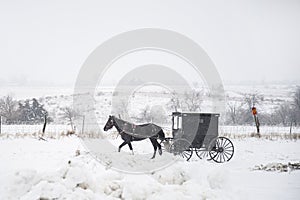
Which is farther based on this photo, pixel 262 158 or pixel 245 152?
pixel 245 152

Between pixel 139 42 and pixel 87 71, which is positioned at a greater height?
pixel 139 42

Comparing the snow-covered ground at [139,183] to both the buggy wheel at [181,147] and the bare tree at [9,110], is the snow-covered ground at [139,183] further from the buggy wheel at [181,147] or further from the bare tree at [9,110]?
the bare tree at [9,110]

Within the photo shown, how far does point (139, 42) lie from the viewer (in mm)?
18188

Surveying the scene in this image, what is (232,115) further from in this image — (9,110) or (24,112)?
(9,110)

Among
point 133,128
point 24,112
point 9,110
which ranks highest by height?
point 133,128

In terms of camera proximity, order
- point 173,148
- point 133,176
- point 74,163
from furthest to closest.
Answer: point 173,148
point 133,176
point 74,163

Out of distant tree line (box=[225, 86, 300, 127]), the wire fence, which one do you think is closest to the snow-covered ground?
the wire fence

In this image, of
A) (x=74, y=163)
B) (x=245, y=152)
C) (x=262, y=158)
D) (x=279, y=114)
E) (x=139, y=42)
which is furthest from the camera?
(x=279, y=114)

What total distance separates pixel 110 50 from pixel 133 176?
34.3 ft

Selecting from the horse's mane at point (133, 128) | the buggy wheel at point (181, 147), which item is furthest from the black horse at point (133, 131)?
the buggy wheel at point (181, 147)

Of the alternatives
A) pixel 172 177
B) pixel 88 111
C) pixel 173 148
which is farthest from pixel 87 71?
pixel 88 111

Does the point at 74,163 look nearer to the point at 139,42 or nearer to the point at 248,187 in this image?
the point at 248,187

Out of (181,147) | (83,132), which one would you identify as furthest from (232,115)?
(181,147)

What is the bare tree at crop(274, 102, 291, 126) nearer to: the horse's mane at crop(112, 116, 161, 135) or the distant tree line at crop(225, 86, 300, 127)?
the distant tree line at crop(225, 86, 300, 127)
